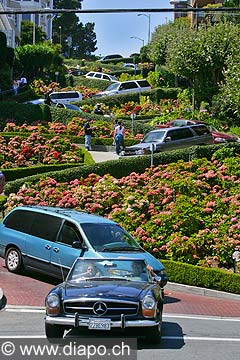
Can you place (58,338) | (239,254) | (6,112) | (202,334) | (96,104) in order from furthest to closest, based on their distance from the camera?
(96,104) < (6,112) < (239,254) < (202,334) < (58,338)

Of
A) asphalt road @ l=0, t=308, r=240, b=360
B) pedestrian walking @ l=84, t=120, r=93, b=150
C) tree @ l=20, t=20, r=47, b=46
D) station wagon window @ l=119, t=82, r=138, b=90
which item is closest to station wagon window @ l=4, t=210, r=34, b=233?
asphalt road @ l=0, t=308, r=240, b=360

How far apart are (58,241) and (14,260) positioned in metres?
1.41

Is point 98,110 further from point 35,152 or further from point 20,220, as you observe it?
point 20,220

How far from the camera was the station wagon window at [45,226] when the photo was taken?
56.5 ft

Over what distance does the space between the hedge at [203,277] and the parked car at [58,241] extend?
2327mm

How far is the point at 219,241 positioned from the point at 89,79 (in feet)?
197

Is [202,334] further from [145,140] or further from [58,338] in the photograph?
[145,140]

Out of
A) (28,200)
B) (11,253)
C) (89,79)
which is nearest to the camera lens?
(11,253)

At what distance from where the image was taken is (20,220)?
18266 mm

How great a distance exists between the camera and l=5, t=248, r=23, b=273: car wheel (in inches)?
698

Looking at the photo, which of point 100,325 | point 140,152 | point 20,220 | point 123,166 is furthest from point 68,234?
point 140,152

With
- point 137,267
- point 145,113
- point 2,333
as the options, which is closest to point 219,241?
point 137,267

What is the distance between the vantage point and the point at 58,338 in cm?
1120

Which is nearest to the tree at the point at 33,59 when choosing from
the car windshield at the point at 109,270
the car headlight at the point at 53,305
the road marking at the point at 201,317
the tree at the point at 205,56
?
the tree at the point at 205,56
